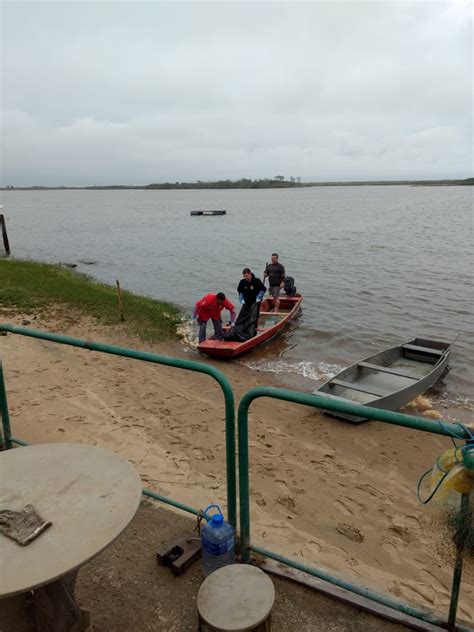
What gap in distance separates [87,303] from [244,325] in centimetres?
545

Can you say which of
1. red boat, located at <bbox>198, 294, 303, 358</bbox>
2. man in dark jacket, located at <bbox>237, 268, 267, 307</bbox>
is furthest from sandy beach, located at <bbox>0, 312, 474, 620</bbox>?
man in dark jacket, located at <bbox>237, 268, 267, 307</bbox>

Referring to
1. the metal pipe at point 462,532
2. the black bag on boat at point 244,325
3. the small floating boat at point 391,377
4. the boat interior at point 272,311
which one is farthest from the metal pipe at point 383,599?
the boat interior at point 272,311

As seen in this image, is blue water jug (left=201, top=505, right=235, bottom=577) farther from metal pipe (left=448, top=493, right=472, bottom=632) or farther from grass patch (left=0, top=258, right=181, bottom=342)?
grass patch (left=0, top=258, right=181, bottom=342)

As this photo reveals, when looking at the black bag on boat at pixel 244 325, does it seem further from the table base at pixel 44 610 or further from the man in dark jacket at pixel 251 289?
the table base at pixel 44 610

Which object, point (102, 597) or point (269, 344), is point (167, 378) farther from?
point (102, 597)

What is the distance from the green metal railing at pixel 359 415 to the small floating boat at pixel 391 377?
5508 millimetres

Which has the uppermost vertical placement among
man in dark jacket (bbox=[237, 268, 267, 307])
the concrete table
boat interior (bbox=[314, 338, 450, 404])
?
the concrete table

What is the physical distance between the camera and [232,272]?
2548 centimetres

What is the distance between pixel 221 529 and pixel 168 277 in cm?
2199

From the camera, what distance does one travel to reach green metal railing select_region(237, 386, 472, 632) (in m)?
2.23

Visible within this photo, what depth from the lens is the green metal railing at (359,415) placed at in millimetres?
2234

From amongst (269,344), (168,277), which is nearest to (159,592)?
(269,344)

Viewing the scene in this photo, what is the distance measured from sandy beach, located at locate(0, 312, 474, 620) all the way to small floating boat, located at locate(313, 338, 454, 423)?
609 mm

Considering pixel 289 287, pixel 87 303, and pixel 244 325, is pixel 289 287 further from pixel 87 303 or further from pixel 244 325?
pixel 87 303
